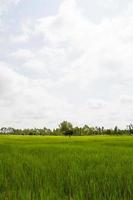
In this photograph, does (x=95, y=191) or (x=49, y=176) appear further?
(x=49, y=176)

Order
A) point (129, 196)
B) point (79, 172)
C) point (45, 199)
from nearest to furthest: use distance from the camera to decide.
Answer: point (45, 199), point (129, 196), point (79, 172)

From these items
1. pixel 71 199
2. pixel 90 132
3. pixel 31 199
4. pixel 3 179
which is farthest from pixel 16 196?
pixel 90 132

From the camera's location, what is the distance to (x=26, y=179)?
19.9 feet

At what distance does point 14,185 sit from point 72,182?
37.0 inches

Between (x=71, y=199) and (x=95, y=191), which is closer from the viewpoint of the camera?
(x=71, y=199)

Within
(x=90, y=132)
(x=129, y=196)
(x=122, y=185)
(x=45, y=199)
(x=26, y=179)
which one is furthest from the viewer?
(x=90, y=132)

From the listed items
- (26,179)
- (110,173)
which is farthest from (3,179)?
(110,173)

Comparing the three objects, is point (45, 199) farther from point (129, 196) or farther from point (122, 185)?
point (122, 185)

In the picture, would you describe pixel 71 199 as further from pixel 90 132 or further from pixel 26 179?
pixel 90 132

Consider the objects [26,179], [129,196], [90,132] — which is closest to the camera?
[129,196]

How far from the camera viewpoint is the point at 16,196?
15.3 ft

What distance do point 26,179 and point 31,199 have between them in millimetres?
1775

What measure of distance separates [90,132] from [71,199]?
→ 17228cm

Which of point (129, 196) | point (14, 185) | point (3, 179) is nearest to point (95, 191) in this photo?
point (129, 196)
